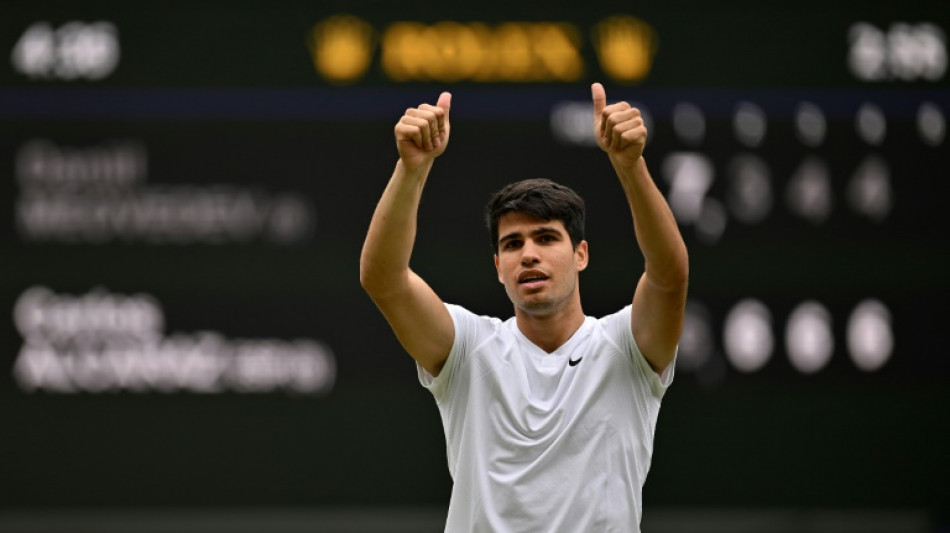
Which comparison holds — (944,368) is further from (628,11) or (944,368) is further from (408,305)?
(408,305)

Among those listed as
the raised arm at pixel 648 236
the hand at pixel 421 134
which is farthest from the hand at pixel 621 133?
the hand at pixel 421 134

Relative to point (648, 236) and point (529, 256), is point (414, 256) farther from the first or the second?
point (648, 236)

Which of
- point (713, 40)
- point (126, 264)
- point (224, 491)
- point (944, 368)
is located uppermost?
point (713, 40)

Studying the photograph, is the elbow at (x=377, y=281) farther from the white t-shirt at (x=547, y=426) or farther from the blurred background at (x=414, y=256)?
the blurred background at (x=414, y=256)

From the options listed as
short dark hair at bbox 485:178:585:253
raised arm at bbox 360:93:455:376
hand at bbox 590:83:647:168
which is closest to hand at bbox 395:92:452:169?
raised arm at bbox 360:93:455:376

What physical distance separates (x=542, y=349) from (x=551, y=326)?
0.06 metres

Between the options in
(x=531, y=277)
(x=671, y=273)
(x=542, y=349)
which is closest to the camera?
(x=671, y=273)

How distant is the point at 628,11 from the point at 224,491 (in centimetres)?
229

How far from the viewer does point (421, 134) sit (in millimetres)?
3219

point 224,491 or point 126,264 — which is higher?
point 126,264

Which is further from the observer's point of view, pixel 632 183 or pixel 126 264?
pixel 126 264

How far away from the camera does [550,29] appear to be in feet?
19.3

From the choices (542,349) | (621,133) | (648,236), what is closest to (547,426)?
(542,349)

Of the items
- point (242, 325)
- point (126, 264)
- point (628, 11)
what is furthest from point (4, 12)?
point (628, 11)
